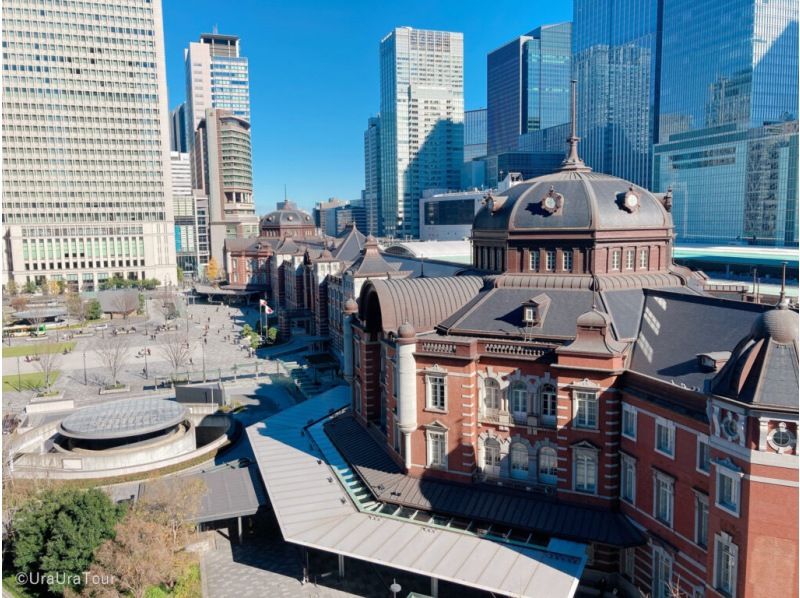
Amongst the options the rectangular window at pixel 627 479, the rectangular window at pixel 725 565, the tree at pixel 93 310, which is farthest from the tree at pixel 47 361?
the rectangular window at pixel 725 565

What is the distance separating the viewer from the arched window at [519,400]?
34.3 metres

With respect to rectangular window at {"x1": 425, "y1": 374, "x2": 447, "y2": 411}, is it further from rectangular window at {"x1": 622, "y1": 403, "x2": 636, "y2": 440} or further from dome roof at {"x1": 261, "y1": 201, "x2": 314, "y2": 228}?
dome roof at {"x1": 261, "y1": 201, "x2": 314, "y2": 228}

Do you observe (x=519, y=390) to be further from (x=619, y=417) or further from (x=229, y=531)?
(x=229, y=531)

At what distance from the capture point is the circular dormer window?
72.7 ft

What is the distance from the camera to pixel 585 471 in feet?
107

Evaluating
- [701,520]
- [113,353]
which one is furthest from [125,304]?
[701,520]

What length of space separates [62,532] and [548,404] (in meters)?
24.4

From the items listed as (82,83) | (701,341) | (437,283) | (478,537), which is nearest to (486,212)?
(437,283)

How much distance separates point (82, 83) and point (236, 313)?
6780 centimetres

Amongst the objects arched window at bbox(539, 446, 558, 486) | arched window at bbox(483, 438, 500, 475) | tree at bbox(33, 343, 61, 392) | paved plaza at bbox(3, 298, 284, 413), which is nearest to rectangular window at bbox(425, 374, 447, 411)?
arched window at bbox(483, 438, 500, 475)

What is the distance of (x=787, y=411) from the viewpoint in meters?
21.8

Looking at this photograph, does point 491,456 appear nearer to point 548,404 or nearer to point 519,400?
point 519,400

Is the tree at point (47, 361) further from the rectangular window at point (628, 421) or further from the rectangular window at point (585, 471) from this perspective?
the rectangular window at point (628, 421)

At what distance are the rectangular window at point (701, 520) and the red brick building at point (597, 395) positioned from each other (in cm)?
6
